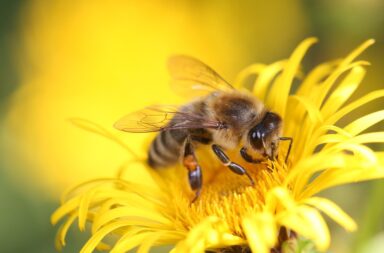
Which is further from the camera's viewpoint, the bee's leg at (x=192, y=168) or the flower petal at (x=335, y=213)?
the bee's leg at (x=192, y=168)

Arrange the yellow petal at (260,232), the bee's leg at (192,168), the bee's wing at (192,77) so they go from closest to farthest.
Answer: the yellow petal at (260,232), the bee's leg at (192,168), the bee's wing at (192,77)

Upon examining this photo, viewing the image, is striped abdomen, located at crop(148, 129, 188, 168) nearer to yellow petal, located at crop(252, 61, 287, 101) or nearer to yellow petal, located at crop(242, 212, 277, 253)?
yellow petal, located at crop(252, 61, 287, 101)

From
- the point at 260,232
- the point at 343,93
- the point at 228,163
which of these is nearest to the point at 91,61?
the point at 228,163

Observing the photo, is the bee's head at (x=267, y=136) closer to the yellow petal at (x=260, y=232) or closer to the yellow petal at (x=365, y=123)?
the yellow petal at (x=365, y=123)

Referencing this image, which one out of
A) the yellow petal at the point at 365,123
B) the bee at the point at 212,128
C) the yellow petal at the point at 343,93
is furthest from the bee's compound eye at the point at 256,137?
the yellow petal at the point at 365,123

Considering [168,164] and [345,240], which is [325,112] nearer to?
[168,164]

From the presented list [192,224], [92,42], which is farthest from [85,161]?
[192,224]
